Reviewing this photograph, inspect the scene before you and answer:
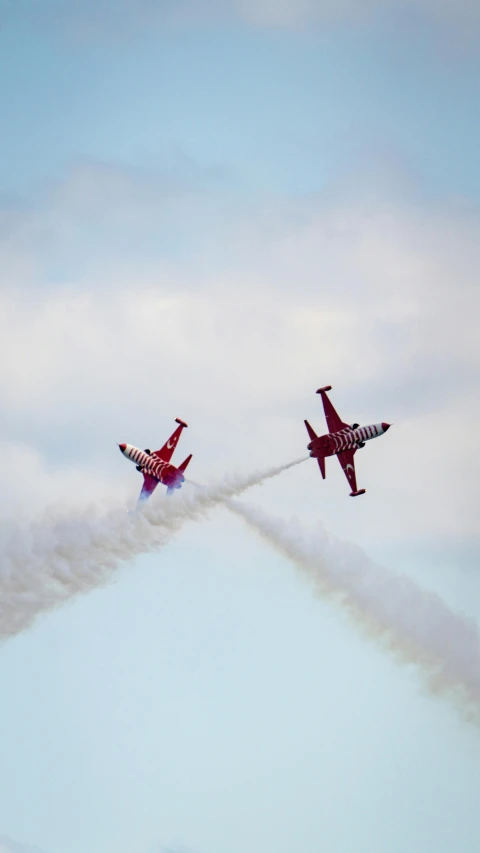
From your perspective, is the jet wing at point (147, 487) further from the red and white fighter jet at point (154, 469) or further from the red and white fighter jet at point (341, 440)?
the red and white fighter jet at point (341, 440)

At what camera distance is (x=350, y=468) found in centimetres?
9056

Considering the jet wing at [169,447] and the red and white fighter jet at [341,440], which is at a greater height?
the red and white fighter jet at [341,440]

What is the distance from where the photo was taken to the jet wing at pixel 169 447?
9088 centimetres

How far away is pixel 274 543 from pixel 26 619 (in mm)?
19284

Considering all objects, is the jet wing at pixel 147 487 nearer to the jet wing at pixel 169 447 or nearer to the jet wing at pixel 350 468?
the jet wing at pixel 169 447

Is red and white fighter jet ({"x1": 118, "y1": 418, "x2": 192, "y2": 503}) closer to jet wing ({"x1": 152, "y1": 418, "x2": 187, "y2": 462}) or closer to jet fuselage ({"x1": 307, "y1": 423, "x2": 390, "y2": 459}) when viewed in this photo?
jet wing ({"x1": 152, "y1": 418, "x2": 187, "y2": 462})

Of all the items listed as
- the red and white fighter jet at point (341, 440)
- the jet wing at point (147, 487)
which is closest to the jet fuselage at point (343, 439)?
the red and white fighter jet at point (341, 440)

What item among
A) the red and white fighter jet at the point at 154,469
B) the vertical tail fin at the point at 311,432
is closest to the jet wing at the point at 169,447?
the red and white fighter jet at the point at 154,469

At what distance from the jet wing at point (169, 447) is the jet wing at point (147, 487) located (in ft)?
4.90

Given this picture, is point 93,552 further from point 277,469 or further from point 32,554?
point 277,469

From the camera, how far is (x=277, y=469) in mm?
91000

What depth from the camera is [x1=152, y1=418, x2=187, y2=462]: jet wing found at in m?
90.9

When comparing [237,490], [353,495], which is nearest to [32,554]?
[237,490]

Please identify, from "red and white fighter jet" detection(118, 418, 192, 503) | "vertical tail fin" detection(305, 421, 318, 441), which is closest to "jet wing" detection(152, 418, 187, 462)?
"red and white fighter jet" detection(118, 418, 192, 503)
